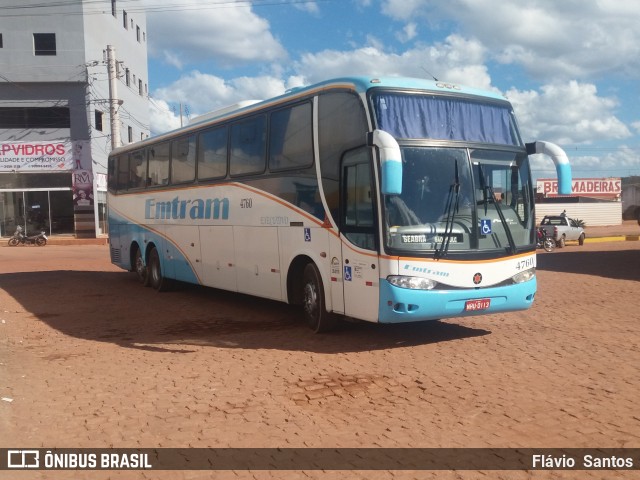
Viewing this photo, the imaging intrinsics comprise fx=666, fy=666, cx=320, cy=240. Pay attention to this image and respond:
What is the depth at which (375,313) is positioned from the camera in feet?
27.3

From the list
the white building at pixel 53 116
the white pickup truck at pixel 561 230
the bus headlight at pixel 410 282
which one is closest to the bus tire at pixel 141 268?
the bus headlight at pixel 410 282

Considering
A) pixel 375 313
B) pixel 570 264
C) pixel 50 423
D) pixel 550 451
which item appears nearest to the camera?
pixel 550 451

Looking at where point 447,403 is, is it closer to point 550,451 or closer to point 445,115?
point 550,451

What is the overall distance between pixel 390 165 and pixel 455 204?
4.64ft

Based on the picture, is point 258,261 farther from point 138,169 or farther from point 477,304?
point 138,169

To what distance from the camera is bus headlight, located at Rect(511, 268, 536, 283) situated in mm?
8897

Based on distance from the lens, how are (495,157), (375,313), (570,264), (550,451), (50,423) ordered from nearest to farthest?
(550,451)
(50,423)
(375,313)
(495,157)
(570,264)

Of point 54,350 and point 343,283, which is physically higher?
point 343,283

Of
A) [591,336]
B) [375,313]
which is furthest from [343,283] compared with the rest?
[591,336]

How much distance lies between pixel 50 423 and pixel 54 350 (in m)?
3.50

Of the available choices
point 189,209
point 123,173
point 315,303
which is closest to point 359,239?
point 315,303

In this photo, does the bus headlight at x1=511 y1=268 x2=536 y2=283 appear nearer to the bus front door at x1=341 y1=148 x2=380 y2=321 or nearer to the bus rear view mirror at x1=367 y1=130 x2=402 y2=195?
the bus front door at x1=341 y1=148 x2=380 y2=321

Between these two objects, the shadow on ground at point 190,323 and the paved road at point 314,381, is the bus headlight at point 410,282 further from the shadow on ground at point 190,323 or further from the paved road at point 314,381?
the shadow on ground at point 190,323

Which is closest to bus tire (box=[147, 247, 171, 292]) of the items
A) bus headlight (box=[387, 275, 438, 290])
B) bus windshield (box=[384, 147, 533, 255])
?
bus headlight (box=[387, 275, 438, 290])
